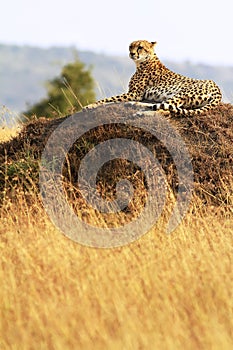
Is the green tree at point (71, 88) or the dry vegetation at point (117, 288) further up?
the green tree at point (71, 88)

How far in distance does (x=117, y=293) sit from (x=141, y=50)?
199 inches

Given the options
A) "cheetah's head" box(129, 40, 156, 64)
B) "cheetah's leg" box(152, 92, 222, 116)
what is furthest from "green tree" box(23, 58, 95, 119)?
"cheetah's leg" box(152, 92, 222, 116)

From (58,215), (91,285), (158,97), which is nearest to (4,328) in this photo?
(91,285)

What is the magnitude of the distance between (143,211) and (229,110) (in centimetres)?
235

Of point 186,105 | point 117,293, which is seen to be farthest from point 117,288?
point 186,105

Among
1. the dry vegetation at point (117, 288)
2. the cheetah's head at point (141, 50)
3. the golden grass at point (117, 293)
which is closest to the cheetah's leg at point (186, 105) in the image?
the cheetah's head at point (141, 50)

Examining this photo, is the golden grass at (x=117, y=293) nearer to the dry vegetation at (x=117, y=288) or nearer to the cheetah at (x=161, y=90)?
the dry vegetation at (x=117, y=288)

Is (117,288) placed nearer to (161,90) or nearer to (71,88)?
(161,90)

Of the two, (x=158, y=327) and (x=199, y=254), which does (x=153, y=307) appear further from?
(x=199, y=254)

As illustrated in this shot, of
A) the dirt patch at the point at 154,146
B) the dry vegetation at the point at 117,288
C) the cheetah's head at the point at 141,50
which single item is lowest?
the dry vegetation at the point at 117,288

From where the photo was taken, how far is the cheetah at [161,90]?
845 cm

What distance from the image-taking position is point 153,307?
14.5ft

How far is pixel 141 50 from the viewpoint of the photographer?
9055 millimetres

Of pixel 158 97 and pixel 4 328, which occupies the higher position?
pixel 158 97
